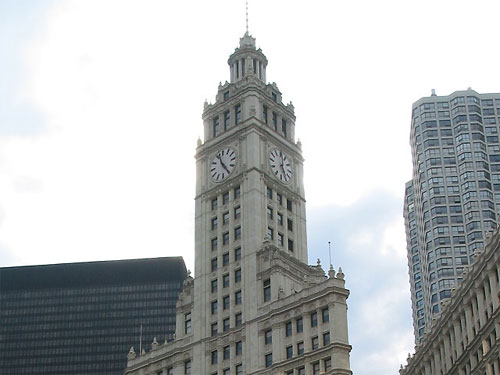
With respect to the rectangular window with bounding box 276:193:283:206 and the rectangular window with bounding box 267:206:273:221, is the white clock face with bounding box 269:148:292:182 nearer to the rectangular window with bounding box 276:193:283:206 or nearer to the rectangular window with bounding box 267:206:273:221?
the rectangular window with bounding box 276:193:283:206

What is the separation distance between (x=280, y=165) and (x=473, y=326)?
45858 mm

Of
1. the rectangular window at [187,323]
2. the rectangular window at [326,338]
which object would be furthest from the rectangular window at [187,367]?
A: the rectangular window at [326,338]

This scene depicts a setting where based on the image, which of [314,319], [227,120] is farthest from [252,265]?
[227,120]

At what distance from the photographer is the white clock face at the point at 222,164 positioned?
453ft

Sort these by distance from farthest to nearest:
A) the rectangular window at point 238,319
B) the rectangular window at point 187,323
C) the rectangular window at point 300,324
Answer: the rectangular window at point 187,323, the rectangular window at point 238,319, the rectangular window at point 300,324

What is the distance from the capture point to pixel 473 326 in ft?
339

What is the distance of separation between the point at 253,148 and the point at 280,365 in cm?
3460

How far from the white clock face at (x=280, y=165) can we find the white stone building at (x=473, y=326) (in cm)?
3254

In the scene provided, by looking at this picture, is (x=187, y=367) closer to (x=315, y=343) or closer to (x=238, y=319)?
(x=238, y=319)

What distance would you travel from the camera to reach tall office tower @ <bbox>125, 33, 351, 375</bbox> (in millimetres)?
116312

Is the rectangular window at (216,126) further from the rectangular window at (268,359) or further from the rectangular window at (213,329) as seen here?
the rectangular window at (268,359)

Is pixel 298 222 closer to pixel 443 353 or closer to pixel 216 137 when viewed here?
pixel 216 137

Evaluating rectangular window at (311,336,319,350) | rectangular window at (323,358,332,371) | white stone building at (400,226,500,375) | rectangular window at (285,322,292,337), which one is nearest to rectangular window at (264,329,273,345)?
rectangular window at (285,322,292,337)

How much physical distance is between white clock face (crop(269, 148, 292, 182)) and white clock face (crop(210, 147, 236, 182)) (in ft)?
19.4
